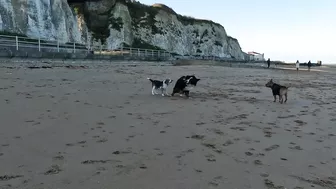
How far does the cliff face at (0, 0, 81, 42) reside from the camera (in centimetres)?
2794

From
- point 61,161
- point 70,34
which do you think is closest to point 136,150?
point 61,161

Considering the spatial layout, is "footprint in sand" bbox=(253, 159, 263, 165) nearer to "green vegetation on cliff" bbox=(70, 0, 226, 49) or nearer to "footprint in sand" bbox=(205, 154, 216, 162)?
"footprint in sand" bbox=(205, 154, 216, 162)

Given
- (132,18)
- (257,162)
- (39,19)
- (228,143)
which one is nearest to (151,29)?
(132,18)

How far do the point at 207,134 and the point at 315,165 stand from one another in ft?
5.67

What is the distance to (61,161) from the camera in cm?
368

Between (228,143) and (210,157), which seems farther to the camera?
(228,143)

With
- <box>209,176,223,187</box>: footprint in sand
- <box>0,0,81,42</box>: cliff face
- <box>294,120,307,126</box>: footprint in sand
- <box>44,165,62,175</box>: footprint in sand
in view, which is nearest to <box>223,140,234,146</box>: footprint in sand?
<box>209,176,223,187</box>: footprint in sand

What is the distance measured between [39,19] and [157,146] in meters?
30.6

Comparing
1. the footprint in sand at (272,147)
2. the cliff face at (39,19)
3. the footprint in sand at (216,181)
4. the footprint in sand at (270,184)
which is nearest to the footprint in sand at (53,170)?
the footprint in sand at (216,181)

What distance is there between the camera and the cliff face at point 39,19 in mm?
27938

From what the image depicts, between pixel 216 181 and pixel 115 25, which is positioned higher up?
pixel 115 25

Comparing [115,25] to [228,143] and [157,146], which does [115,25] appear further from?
[157,146]

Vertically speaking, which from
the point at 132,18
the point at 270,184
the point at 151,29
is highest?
the point at 132,18

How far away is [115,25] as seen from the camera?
2045 inches
